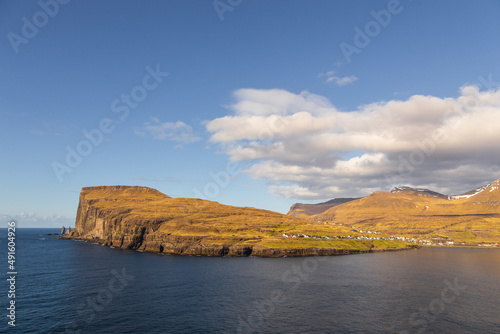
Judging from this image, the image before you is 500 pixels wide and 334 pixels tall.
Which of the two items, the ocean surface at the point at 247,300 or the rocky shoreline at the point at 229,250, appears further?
the rocky shoreline at the point at 229,250

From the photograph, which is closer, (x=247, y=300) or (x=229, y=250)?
(x=247, y=300)

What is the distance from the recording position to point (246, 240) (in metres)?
193

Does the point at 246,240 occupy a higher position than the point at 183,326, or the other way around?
the point at 246,240

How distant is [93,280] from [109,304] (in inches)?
1263

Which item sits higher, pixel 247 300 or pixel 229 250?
pixel 229 250

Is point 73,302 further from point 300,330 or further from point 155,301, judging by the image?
point 300,330

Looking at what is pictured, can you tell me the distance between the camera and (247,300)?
80375 millimetres

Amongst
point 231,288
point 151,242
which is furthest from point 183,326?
point 151,242

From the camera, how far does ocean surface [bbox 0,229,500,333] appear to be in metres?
62.9

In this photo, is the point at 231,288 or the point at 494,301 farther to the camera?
the point at 231,288

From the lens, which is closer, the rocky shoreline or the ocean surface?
the ocean surface

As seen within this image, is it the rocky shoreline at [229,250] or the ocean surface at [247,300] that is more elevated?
the rocky shoreline at [229,250]

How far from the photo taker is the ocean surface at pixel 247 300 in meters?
62.9

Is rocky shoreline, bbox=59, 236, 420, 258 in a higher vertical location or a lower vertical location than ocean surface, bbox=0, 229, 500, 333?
higher
